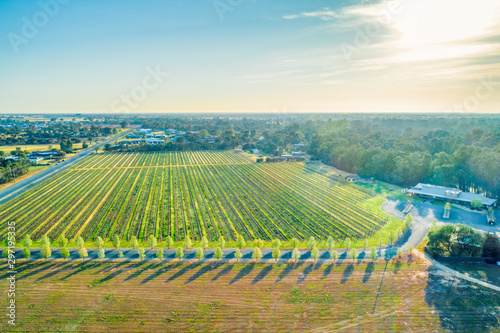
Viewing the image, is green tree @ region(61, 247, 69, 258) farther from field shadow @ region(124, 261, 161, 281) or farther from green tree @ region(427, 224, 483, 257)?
green tree @ region(427, 224, 483, 257)

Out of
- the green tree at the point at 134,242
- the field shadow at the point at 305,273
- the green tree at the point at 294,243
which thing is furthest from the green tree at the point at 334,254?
the green tree at the point at 134,242

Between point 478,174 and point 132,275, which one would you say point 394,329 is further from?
point 478,174

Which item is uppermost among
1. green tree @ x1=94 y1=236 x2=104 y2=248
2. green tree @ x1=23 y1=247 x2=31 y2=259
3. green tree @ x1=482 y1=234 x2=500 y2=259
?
green tree @ x1=482 y1=234 x2=500 y2=259

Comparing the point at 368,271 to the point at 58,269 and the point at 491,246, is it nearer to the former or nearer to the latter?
the point at 491,246

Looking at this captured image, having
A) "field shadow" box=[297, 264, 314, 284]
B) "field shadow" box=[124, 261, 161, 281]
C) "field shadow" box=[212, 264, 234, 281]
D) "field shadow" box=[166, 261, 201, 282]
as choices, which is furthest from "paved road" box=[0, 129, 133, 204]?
"field shadow" box=[297, 264, 314, 284]

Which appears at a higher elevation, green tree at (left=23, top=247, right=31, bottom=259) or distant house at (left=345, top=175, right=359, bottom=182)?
distant house at (left=345, top=175, right=359, bottom=182)

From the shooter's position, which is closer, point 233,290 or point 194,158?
point 233,290

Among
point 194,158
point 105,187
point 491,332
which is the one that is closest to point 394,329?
point 491,332
